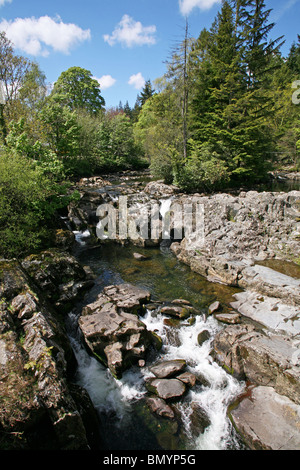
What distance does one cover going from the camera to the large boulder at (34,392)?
4156mm

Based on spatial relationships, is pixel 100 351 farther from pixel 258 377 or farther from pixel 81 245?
pixel 81 245

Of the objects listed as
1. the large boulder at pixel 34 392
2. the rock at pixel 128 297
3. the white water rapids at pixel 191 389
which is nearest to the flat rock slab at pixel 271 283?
the white water rapids at pixel 191 389

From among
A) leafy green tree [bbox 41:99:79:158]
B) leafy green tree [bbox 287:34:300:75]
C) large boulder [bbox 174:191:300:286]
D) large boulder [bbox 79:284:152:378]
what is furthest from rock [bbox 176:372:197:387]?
leafy green tree [bbox 287:34:300:75]

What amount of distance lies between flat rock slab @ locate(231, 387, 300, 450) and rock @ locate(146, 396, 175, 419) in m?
1.52

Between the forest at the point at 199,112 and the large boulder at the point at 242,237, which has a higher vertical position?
the forest at the point at 199,112

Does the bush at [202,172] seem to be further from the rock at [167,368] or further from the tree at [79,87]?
the tree at [79,87]

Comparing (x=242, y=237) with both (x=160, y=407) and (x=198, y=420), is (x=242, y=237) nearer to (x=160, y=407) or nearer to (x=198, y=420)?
(x=198, y=420)

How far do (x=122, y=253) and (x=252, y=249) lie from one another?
748 cm

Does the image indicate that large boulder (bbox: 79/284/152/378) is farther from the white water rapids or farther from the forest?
the forest

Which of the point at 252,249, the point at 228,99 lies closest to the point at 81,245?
the point at 252,249

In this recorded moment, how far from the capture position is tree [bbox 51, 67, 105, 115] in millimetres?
44938

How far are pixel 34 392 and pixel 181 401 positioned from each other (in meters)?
3.63

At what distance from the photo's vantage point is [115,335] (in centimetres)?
704

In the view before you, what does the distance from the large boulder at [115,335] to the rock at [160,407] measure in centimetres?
112
